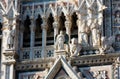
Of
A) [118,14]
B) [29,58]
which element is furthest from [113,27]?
[29,58]

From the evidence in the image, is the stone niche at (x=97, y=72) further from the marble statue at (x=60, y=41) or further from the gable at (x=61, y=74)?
the marble statue at (x=60, y=41)

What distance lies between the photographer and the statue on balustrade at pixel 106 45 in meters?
26.1

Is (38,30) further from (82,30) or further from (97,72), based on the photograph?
(97,72)

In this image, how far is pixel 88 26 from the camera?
26547 mm

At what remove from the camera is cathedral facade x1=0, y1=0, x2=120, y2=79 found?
26062 millimetres

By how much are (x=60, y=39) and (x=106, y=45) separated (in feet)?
3.85

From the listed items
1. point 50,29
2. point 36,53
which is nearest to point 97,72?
point 36,53

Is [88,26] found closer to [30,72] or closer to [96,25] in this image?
[96,25]

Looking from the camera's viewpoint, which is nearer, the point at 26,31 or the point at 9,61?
the point at 9,61

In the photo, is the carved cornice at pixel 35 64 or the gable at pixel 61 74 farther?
the carved cornice at pixel 35 64

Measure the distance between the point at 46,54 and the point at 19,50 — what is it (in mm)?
725

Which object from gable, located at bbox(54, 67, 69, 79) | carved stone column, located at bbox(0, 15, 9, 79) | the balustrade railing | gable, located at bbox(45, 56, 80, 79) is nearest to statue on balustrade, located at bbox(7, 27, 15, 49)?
carved stone column, located at bbox(0, 15, 9, 79)

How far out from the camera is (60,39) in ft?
86.5

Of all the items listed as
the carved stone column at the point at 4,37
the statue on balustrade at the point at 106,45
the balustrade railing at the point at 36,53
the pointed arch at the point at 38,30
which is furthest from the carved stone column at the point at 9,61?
the statue on balustrade at the point at 106,45
